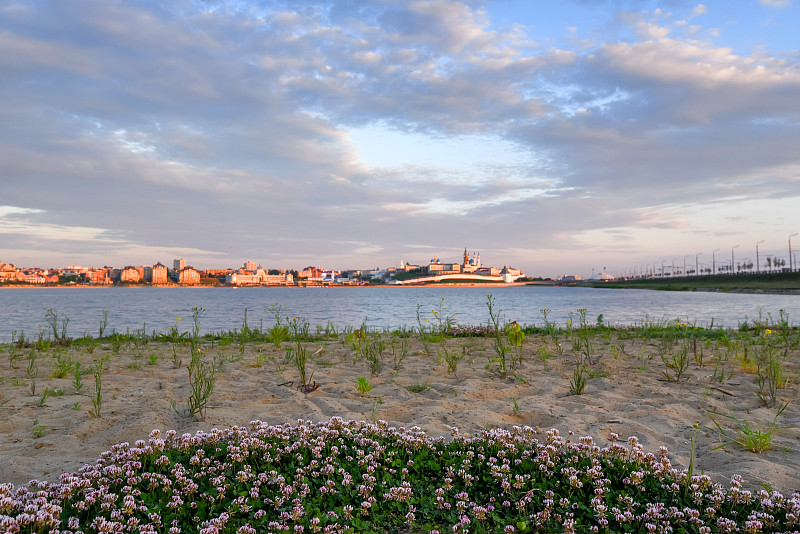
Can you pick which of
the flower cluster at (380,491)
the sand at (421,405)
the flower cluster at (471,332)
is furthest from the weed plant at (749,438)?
the flower cluster at (471,332)

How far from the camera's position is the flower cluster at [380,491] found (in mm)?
2588

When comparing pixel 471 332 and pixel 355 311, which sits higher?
pixel 471 332

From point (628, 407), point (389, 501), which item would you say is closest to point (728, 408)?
point (628, 407)

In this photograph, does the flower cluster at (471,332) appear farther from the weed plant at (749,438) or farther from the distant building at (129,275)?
the distant building at (129,275)

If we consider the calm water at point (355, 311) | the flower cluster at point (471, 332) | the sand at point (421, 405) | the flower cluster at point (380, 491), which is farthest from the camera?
the calm water at point (355, 311)

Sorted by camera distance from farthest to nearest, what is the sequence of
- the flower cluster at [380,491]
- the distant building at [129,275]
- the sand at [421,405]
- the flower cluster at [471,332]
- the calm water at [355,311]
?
the distant building at [129,275]
the calm water at [355,311]
the flower cluster at [471,332]
the sand at [421,405]
the flower cluster at [380,491]

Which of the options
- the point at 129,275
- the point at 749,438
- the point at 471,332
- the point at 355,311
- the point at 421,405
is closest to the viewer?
the point at 749,438

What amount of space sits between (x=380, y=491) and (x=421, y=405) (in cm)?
238

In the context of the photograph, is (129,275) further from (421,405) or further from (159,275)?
(421,405)

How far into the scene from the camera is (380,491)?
3000 mm

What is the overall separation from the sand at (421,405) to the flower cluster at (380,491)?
69 centimetres

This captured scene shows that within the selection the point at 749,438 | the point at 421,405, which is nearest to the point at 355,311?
the point at 421,405

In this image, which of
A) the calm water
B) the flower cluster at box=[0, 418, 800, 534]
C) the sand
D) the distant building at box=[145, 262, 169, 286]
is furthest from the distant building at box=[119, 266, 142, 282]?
the flower cluster at box=[0, 418, 800, 534]

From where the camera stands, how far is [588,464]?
10.9 ft
